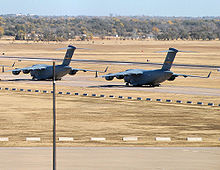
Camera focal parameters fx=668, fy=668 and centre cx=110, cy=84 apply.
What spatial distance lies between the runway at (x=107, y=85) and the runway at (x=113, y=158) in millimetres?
42412

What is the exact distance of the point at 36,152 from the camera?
45.0 metres

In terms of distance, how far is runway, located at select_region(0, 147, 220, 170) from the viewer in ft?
132

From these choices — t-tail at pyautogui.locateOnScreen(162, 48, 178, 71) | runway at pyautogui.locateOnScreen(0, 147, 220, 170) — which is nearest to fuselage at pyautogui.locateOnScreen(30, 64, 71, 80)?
t-tail at pyautogui.locateOnScreen(162, 48, 178, 71)

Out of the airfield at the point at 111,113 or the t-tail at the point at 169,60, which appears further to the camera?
the t-tail at the point at 169,60

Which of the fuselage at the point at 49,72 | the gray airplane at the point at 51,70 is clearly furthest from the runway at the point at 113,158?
the gray airplane at the point at 51,70

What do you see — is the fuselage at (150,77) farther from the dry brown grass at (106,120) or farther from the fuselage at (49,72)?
the dry brown grass at (106,120)

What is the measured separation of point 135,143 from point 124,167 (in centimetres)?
908

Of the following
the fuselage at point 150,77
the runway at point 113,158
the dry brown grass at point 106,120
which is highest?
the fuselage at point 150,77

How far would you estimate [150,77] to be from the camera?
93125 millimetres

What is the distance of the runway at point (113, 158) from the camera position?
4028 centimetres

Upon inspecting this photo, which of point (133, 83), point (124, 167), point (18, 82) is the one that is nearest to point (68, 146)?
point (124, 167)

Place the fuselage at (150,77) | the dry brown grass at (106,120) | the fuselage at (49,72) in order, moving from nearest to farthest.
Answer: the dry brown grass at (106,120), the fuselage at (150,77), the fuselage at (49,72)

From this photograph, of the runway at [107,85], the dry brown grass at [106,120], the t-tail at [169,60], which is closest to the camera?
the dry brown grass at [106,120]

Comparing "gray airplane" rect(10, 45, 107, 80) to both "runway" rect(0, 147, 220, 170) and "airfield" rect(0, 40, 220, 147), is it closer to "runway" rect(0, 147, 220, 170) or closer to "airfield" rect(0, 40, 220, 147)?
"airfield" rect(0, 40, 220, 147)
